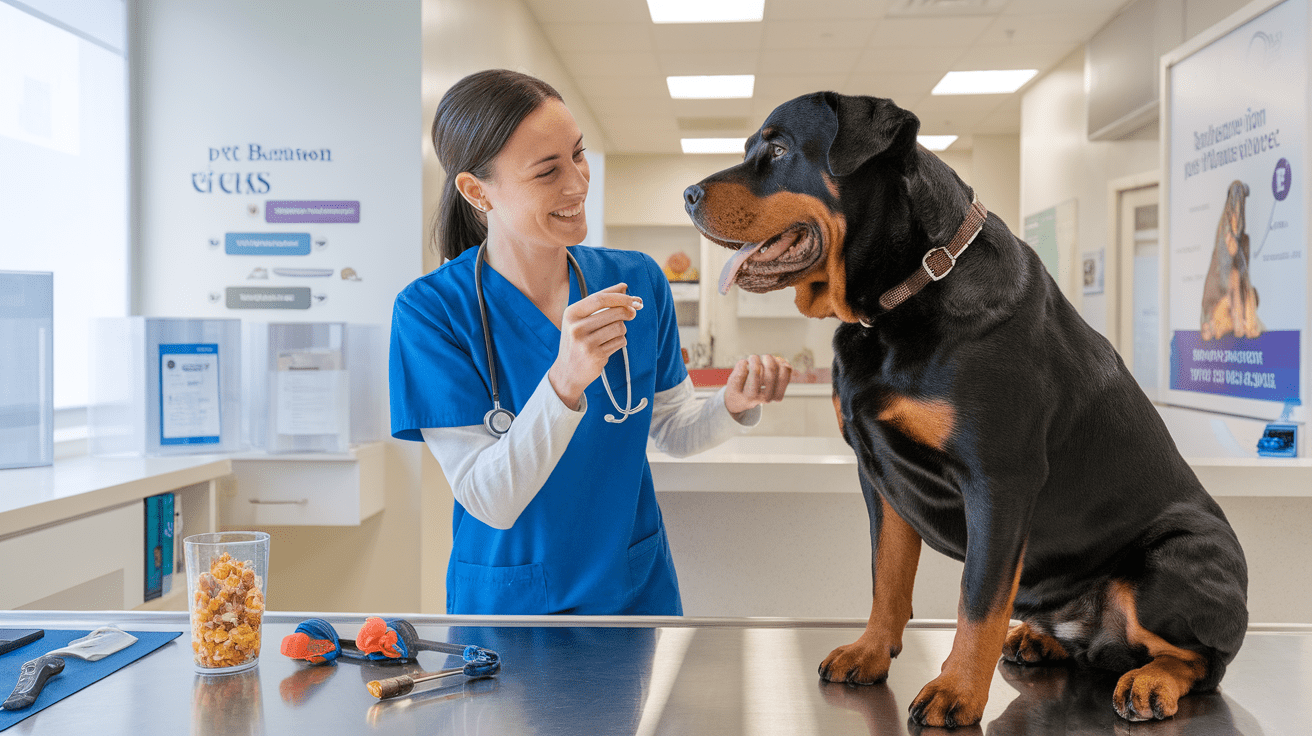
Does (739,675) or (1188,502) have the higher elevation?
(1188,502)

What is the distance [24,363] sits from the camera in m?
2.18

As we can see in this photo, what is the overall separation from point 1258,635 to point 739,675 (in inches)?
26.7

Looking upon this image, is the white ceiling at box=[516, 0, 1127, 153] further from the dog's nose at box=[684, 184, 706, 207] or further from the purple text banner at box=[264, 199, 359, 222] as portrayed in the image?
the dog's nose at box=[684, 184, 706, 207]

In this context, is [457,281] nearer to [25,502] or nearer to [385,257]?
[25,502]

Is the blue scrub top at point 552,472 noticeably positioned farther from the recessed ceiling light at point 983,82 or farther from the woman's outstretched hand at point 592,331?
the recessed ceiling light at point 983,82

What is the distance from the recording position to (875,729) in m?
0.79

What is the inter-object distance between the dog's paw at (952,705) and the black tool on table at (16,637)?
993mm

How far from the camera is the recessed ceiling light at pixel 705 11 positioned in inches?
208

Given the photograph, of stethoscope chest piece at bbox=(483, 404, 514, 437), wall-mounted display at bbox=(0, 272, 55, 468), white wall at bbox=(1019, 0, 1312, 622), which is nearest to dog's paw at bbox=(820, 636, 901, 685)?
stethoscope chest piece at bbox=(483, 404, 514, 437)

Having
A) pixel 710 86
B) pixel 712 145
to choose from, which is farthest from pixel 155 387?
pixel 712 145

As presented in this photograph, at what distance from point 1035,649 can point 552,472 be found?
0.72m

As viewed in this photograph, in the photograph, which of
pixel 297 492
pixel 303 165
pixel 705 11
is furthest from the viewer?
pixel 705 11

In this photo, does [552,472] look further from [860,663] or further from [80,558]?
[80,558]

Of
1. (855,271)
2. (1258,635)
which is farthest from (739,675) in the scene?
(1258,635)
